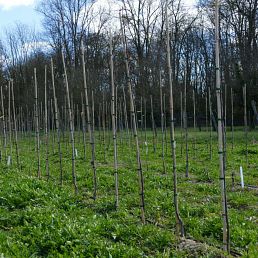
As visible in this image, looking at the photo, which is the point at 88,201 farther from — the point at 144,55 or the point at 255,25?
the point at 144,55

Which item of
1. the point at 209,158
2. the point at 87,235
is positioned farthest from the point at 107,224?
the point at 209,158

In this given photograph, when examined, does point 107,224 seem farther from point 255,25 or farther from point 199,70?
point 199,70

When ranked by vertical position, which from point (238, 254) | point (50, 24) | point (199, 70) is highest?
point (50, 24)

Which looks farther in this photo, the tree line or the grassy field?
the tree line

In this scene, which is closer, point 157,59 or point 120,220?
point 120,220

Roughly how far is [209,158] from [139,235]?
32.6 ft

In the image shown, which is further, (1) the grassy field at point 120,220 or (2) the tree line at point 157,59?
(2) the tree line at point 157,59

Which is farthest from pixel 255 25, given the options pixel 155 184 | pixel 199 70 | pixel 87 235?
pixel 87 235

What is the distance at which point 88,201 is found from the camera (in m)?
7.64

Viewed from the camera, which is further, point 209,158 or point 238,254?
point 209,158

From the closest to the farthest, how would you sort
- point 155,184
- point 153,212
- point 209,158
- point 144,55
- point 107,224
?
point 107,224
point 153,212
point 155,184
point 209,158
point 144,55

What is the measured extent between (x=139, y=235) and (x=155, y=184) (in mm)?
4125

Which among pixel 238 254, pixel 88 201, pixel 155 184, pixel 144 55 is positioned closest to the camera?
pixel 238 254

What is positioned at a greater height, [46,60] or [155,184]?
[46,60]
